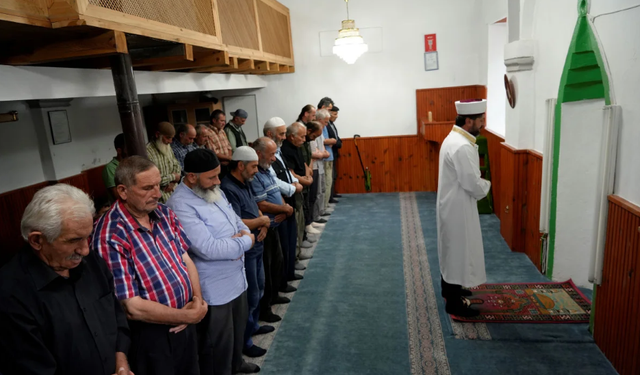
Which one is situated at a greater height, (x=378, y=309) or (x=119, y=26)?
(x=119, y=26)

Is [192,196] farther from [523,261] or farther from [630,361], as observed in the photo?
[523,261]

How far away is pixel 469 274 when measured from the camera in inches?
135

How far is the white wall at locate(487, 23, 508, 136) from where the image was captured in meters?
6.54

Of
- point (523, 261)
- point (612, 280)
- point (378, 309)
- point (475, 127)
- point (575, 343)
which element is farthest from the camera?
point (523, 261)

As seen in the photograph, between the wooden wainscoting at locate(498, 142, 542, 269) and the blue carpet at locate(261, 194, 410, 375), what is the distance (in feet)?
4.12

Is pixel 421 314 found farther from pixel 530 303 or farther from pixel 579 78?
pixel 579 78

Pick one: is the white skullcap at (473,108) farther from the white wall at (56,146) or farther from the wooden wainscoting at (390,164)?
the white wall at (56,146)

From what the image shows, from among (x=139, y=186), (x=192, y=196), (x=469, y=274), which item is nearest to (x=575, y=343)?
(x=469, y=274)

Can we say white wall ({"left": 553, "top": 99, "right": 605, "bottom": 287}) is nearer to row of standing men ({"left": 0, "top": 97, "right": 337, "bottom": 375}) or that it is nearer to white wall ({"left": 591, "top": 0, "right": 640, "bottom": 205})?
white wall ({"left": 591, "top": 0, "right": 640, "bottom": 205})

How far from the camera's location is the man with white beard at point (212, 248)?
2.45 m

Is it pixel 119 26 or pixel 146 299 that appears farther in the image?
pixel 119 26

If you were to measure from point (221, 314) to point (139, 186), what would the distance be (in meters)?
0.95

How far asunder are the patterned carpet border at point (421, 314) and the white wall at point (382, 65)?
Result: 2842mm

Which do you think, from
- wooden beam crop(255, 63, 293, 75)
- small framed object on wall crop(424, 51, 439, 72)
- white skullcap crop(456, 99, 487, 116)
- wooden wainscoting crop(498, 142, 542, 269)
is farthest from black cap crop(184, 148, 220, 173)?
small framed object on wall crop(424, 51, 439, 72)
